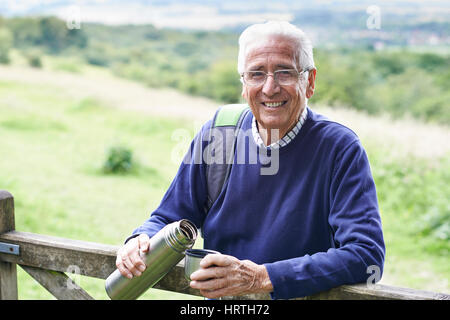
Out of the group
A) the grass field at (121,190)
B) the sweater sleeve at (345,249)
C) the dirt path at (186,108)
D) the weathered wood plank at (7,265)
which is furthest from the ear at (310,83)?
the dirt path at (186,108)

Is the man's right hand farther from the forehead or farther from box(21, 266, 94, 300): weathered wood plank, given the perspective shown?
the forehead

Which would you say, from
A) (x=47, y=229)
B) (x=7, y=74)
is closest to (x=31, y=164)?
(x=47, y=229)

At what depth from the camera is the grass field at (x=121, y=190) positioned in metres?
6.21

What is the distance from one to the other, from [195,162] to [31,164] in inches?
349

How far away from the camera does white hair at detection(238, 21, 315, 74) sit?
6.09 ft

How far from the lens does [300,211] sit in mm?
1799

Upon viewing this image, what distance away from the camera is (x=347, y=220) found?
1651mm

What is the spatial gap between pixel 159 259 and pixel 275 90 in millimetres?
747
